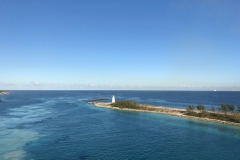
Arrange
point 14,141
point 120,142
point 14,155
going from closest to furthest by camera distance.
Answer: point 14,155 → point 14,141 → point 120,142

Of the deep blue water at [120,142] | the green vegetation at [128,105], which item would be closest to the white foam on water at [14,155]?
the deep blue water at [120,142]

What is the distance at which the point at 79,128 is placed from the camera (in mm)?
52406

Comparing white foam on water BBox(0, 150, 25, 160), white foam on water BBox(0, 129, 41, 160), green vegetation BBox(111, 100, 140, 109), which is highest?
green vegetation BBox(111, 100, 140, 109)

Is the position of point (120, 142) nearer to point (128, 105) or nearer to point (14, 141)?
point (14, 141)

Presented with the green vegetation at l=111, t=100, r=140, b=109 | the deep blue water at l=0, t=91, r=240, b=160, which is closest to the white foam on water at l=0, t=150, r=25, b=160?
the deep blue water at l=0, t=91, r=240, b=160

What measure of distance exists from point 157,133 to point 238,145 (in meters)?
18.5

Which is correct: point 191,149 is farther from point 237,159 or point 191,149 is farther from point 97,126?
point 97,126

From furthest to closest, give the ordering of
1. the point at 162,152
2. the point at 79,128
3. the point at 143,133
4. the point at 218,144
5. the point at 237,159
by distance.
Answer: the point at 79,128, the point at 143,133, the point at 218,144, the point at 162,152, the point at 237,159

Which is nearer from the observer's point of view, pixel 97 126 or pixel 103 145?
pixel 103 145

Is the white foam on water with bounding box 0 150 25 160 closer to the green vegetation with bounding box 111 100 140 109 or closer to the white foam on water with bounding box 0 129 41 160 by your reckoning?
the white foam on water with bounding box 0 129 41 160

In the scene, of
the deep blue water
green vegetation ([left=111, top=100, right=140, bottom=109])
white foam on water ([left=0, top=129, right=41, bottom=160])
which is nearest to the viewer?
white foam on water ([left=0, top=129, right=41, bottom=160])

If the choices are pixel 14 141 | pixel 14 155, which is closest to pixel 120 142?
pixel 14 155

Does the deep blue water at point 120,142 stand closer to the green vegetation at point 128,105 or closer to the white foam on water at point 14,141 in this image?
the white foam on water at point 14,141

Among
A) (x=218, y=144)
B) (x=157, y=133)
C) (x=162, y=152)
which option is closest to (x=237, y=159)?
(x=218, y=144)
